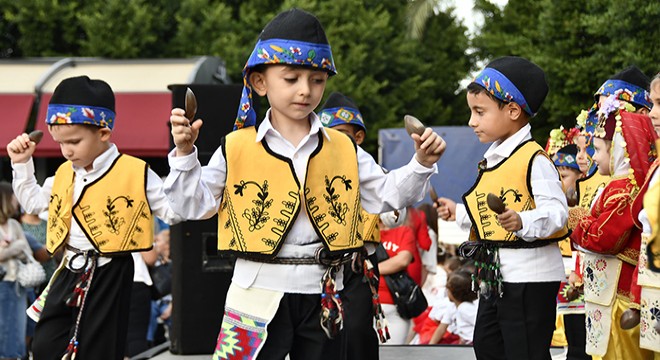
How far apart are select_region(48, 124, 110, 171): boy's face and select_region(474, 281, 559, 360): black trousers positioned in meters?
2.23

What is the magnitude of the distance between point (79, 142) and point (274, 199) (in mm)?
1959

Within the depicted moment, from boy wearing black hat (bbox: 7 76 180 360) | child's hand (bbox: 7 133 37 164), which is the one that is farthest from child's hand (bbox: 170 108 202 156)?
child's hand (bbox: 7 133 37 164)

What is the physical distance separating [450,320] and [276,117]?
4.73m

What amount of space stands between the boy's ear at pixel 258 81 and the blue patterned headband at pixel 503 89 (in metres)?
1.39

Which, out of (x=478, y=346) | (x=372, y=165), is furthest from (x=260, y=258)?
(x=478, y=346)

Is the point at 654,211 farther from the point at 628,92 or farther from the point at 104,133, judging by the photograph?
the point at 104,133

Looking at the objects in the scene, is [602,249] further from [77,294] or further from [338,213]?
[77,294]

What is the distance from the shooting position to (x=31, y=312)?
548 cm

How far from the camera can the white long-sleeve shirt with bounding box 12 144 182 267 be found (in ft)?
17.6

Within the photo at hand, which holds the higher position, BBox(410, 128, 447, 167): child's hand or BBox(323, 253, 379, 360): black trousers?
BBox(410, 128, 447, 167): child's hand

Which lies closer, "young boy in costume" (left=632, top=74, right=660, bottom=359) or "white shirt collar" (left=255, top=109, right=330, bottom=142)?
"white shirt collar" (left=255, top=109, right=330, bottom=142)

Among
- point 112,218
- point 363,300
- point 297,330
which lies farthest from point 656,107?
point 112,218

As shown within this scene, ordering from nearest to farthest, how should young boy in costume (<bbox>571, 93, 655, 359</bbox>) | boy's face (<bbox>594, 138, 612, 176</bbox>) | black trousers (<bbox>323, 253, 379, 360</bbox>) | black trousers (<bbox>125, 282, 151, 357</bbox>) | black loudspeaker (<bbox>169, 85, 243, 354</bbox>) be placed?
1. young boy in costume (<bbox>571, 93, 655, 359</bbox>)
2. boy's face (<bbox>594, 138, 612, 176</bbox>)
3. black trousers (<bbox>323, 253, 379, 360</bbox>)
4. black loudspeaker (<bbox>169, 85, 243, 354</bbox>)
5. black trousers (<bbox>125, 282, 151, 357</bbox>)

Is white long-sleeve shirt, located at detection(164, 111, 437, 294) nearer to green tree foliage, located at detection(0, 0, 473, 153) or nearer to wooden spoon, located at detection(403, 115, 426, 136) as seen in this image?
wooden spoon, located at detection(403, 115, 426, 136)
